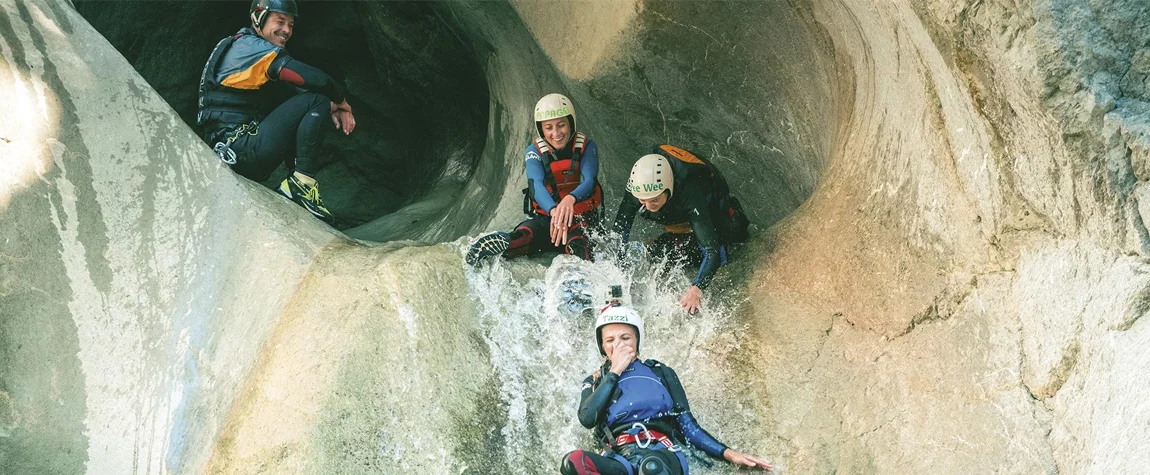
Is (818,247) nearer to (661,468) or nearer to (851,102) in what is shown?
(851,102)

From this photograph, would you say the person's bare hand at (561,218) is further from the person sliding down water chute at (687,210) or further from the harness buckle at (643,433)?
the harness buckle at (643,433)

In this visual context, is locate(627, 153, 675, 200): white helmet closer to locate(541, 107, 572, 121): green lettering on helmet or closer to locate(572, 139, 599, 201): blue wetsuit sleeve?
locate(572, 139, 599, 201): blue wetsuit sleeve

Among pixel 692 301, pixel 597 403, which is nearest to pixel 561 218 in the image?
pixel 692 301

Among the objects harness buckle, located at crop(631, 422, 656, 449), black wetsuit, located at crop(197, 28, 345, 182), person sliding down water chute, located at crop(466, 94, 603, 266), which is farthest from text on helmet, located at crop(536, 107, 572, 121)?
harness buckle, located at crop(631, 422, 656, 449)

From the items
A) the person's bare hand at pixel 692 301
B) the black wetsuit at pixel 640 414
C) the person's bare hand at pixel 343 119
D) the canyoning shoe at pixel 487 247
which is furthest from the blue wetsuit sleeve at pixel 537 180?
the black wetsuit at pixel 640 414

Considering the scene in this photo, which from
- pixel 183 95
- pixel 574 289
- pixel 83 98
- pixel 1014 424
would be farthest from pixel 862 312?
pixel 183 95

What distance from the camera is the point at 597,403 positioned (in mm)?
5746

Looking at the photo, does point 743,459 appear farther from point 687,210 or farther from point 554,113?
point 554,113

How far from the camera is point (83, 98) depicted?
6355 millimetres

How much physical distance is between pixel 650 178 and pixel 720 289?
2.76 ft

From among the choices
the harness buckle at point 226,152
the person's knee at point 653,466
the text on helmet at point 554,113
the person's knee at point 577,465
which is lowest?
the harness buckle at point 226,152

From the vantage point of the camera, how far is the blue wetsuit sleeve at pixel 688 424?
5.67 m

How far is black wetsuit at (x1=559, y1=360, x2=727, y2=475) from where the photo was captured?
5617 mm

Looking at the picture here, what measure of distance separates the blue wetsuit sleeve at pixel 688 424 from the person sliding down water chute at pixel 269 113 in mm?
2725
